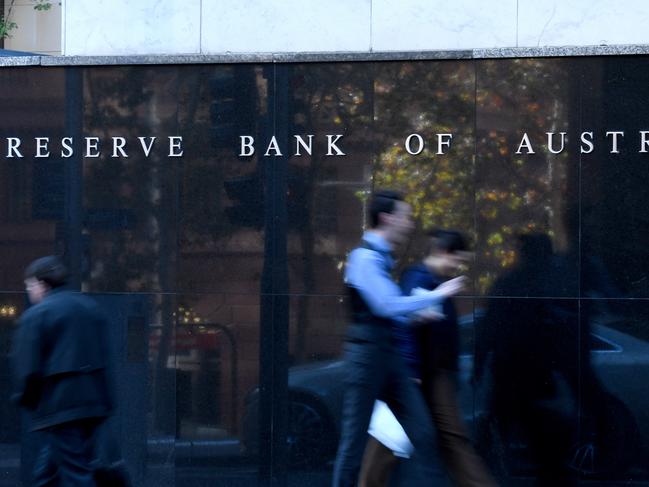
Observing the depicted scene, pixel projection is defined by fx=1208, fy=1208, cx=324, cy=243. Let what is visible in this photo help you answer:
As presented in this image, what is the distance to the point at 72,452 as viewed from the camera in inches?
275

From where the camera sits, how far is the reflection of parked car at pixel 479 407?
8.98 m

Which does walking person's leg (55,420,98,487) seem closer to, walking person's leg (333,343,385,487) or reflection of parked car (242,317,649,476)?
walking person's leg (333,343,385,487)

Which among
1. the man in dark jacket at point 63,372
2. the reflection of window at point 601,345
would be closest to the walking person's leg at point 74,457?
the man in dark jacket at point 63,372

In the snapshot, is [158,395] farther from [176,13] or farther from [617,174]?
[617,174]

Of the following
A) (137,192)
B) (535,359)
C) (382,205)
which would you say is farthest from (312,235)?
(382,205)

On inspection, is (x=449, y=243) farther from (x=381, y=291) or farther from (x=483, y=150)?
(x=483, y=150)

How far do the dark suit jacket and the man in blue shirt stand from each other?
1.50 meters

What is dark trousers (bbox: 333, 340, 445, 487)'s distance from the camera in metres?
6.79

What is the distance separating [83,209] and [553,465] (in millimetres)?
4185

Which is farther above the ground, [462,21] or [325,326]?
[462,21]

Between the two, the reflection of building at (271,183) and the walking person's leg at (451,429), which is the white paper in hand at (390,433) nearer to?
the walking person's leg at (451,429)

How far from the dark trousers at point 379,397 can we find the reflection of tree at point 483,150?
2.43m

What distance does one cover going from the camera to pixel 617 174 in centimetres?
905

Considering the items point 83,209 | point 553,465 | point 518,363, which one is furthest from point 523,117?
point 83,209
